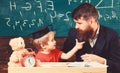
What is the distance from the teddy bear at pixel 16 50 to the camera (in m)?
2.37

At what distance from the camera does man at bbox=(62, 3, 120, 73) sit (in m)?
Result: 2.41

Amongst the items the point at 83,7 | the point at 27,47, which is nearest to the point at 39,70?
the point at 27,47

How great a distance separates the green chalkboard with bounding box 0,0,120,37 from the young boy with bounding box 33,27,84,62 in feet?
0.20

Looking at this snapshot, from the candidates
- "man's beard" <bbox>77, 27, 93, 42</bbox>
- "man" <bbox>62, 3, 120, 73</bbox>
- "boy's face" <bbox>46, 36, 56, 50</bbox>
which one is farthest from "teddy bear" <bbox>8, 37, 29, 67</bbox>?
"man's beard" <bbox>77, 27, 93, 42</bbox>

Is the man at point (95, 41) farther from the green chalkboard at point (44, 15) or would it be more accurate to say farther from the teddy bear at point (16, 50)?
the teddy bear at point (16, 50)

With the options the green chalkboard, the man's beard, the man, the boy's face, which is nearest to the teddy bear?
the green chalkboard

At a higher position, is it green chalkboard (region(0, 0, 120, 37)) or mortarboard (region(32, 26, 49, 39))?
green chalkboard (region(0, 0, 120, 37))

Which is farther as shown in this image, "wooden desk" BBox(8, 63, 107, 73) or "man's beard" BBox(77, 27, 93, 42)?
"man's beard" BBox(77, 27, 93, 42)

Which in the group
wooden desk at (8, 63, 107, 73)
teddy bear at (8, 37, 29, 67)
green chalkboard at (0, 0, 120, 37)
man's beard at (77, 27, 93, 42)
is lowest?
wooden desk at (8, 63, 107, 73)

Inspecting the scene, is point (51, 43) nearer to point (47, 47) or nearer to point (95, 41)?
point (47, 47)

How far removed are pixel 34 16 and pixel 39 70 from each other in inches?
17.8

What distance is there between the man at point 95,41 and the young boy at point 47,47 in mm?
41

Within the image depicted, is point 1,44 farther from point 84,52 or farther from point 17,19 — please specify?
point 84,52

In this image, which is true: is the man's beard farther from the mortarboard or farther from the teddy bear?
the teddy bear
